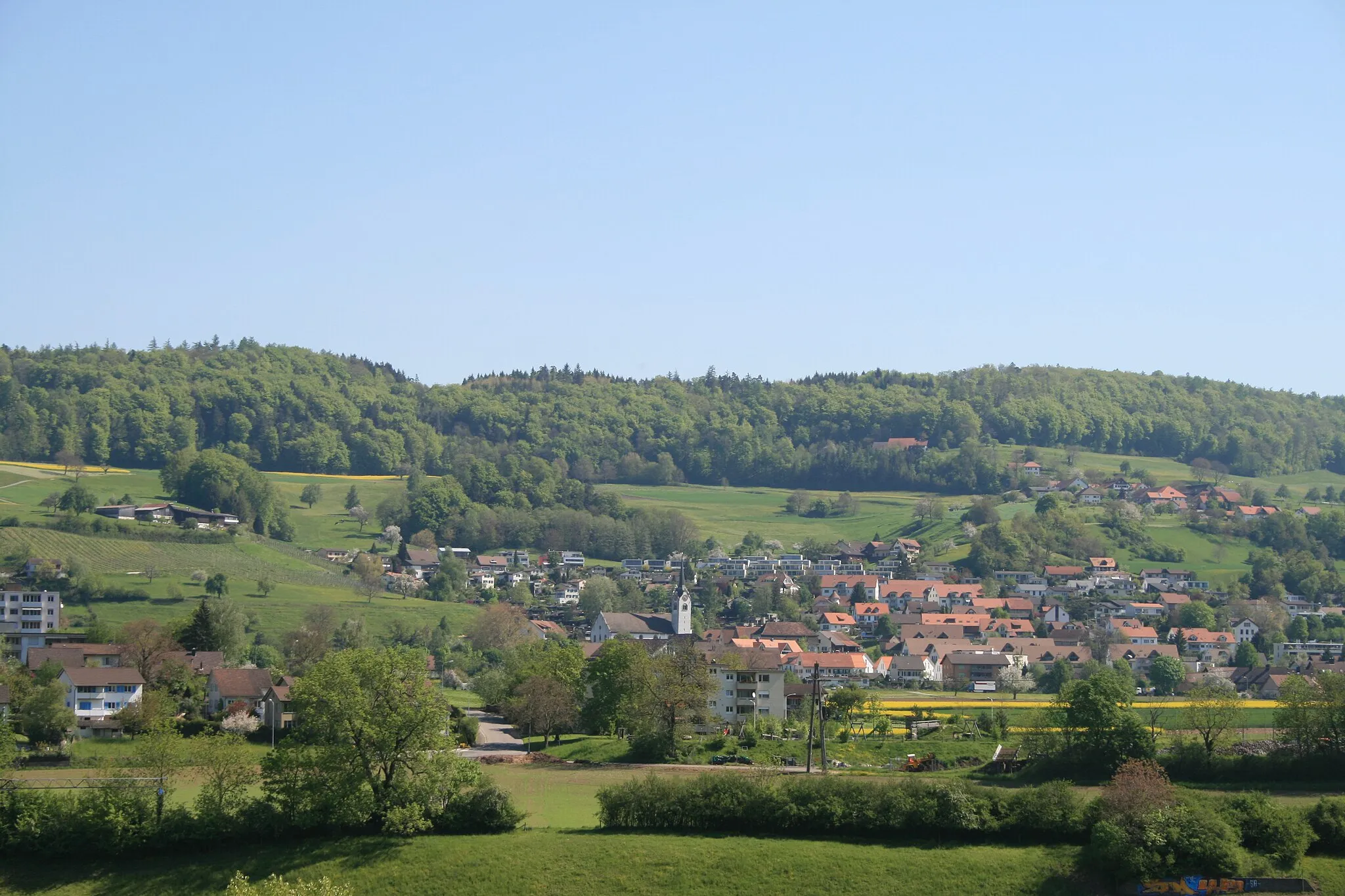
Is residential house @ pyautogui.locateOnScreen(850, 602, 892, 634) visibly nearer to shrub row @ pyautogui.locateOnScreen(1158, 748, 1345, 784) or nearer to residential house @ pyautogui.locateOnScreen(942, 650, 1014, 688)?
residential house @ pyautogui.locateOnScreen(942, 650, 1014, 688)

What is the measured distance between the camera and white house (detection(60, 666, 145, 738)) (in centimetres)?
5731

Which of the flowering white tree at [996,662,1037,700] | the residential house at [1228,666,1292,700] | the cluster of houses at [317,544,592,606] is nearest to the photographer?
the residential house at [1228,666,1292,700]

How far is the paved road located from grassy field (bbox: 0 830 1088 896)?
400 inches

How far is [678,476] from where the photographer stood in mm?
174125

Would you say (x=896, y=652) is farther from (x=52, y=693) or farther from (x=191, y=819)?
(x=191, y=819)

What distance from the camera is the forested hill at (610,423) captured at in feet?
518

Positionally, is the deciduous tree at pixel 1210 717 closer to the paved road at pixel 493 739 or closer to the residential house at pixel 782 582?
the paved road at pixel 493 739

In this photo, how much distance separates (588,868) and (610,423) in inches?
6025

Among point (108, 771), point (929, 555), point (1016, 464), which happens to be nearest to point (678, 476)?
point (1016, 464)

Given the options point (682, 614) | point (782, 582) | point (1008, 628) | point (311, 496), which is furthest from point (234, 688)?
point (311, 496)

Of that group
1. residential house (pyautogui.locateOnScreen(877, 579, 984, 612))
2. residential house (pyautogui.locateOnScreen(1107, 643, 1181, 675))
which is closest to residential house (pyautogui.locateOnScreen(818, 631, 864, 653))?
residential house (pyautogui.locateOnScreen(1107, 643, 1181, 675))

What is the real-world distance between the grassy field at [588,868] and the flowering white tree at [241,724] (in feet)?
50.0

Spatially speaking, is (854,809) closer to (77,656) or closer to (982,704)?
(982,704)

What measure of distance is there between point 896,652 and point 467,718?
1593 inches
